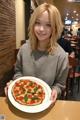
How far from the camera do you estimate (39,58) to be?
177 cm

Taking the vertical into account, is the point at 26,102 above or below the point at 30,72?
below

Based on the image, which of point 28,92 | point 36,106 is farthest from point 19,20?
point 36,106

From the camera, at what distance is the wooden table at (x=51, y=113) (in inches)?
54.1

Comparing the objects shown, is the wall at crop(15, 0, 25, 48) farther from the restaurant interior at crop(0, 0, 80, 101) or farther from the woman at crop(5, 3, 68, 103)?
the woman at crop(5, 3, 68, 103)

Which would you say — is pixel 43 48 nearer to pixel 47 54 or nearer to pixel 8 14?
pixel 47 54

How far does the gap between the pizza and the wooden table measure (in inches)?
3.1

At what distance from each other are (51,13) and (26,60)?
0.40 meters

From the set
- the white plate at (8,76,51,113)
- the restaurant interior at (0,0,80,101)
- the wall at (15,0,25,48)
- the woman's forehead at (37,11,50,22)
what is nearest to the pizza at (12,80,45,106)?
the white plate at (8,76,51,113)

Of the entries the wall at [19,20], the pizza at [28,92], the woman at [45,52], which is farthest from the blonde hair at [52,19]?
the wall at [19,20]

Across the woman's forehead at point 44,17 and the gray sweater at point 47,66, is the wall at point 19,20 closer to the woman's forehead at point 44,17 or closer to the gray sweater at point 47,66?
the gray sweater at point 47,66

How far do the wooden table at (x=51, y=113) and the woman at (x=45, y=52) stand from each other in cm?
16

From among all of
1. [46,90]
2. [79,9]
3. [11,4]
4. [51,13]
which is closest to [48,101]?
[46,90]

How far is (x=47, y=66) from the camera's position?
A: 5.73 feet

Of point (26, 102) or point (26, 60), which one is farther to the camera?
point (26, 60)
